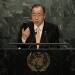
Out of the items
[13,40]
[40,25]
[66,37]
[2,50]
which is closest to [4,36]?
[13,40]

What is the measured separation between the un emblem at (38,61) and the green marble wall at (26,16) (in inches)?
117

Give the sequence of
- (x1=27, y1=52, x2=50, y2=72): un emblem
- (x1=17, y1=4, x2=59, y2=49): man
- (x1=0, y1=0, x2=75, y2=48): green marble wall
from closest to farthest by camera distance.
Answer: (x1=27, y1=52, x2=50, y2=72): un emblem < (x1=17, y1=4, x2=59, y2=49): man < (x1=0, y1=0, x2=75, y2=48): green marble wall

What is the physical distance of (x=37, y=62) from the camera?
8.96 ft

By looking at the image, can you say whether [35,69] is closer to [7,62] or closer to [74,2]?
[7,62]

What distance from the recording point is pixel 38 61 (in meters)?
2.73

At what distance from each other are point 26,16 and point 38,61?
303 centimetres

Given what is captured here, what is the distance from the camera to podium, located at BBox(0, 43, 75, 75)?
8.96 feet

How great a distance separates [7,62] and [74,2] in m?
3.29

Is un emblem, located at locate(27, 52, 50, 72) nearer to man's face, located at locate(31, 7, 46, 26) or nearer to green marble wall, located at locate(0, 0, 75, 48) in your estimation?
man's face, located at locate(31, 7, 46, 26)

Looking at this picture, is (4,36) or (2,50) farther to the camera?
(4,36)

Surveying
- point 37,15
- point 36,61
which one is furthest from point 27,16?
point 36,61

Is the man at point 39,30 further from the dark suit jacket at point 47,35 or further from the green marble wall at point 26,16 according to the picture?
the green marble wall at point 26,16

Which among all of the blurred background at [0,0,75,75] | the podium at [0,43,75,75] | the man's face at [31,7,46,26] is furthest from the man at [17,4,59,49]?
the blurred background at [0,0,75,75]

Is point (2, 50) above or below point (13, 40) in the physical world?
above
